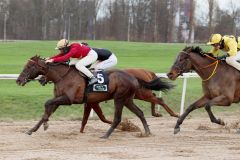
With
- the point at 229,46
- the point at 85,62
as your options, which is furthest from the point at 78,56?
the point at 229,46

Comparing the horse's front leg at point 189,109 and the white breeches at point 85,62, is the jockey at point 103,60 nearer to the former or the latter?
the white breeches at point 85,62

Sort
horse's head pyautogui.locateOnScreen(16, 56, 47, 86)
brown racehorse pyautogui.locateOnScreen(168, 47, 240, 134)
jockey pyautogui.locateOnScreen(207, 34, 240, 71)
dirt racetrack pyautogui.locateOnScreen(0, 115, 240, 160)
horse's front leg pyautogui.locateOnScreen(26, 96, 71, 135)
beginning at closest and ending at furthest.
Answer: dirt racetrack pyautogui.locateOnScreen(0, 115, 240, 160)
horse's front leg pyautogui.locateOnScreen(26, 96, 71, 135)
horse's head pyautogui.locateOnScreen(16, 56, 47, 86)
brown racehorse pyautogui.locateOnScreen(168, 47, 240, 134)
jockey pyautogui.locateOnScreen(207, 34, 240, 71)

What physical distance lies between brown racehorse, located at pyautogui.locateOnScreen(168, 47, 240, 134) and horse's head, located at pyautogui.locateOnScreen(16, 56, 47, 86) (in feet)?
7.54

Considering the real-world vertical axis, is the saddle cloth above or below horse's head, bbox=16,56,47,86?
below

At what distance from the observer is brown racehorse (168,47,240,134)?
10.1m

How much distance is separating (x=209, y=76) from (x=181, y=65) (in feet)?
1.83

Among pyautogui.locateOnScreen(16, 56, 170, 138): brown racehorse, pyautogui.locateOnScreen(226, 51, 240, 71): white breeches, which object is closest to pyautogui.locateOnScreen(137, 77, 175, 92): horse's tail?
pyautogui.locateOnScreen(16, 56, 170, 138): brown racehorse

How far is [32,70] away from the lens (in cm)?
969

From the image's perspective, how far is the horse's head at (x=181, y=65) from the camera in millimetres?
10172

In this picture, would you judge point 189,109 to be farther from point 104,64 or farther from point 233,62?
point 104,64

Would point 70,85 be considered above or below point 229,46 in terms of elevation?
below

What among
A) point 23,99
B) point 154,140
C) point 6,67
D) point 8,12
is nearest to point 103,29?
point 8,12

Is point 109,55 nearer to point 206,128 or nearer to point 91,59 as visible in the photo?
point 91,59

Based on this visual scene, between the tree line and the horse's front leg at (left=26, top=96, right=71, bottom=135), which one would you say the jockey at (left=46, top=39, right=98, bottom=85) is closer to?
the horse's front leg at (left=26, top=96, right=71, bottom=135)
